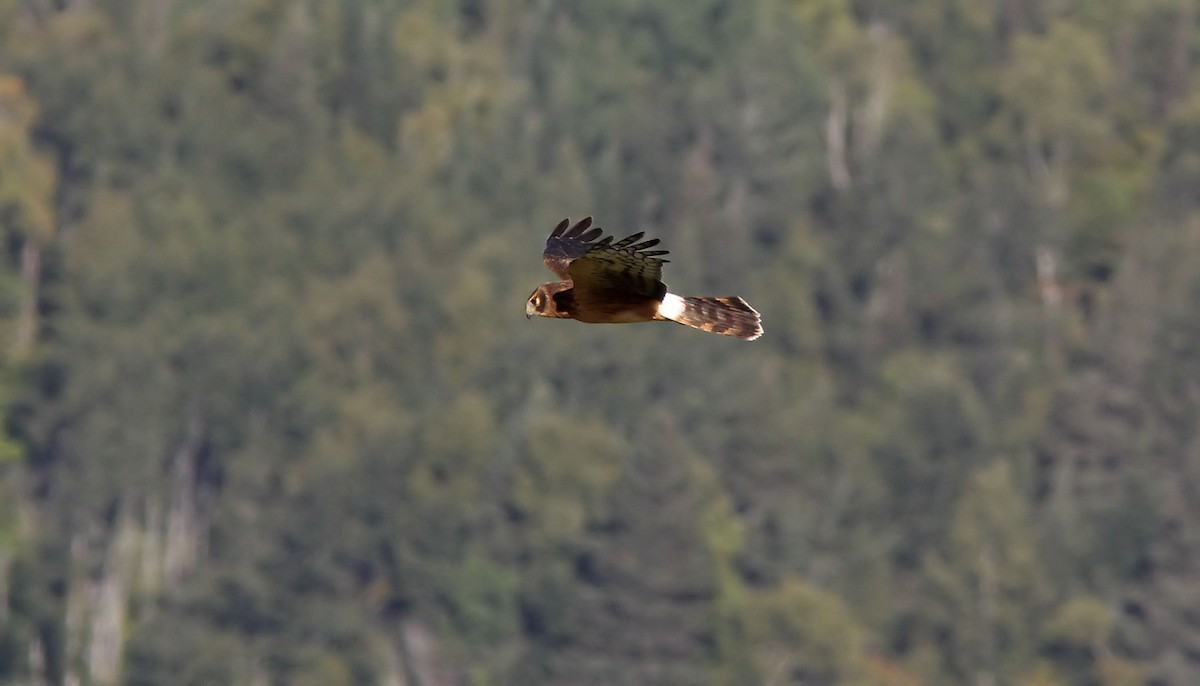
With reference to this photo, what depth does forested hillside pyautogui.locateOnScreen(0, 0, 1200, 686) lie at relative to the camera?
63156 mm

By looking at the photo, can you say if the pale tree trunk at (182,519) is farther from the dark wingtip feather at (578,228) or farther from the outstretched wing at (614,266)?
the outstretched wing at (614,266)

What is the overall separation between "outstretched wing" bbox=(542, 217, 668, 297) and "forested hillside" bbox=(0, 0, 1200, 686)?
155 feet

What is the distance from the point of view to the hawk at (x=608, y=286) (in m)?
13.4

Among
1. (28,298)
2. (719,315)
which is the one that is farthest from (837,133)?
(719,315)

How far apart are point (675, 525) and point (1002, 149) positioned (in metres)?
27.5

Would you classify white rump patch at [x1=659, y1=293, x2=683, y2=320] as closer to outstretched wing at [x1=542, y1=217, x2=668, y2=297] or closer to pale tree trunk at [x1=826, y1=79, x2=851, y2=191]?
outstretched wing at [x1=542, y1=217, x2=668, y2=297]

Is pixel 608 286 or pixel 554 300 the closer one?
pixel 608 286

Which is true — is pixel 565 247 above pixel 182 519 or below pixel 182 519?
below

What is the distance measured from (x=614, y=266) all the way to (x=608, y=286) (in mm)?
282

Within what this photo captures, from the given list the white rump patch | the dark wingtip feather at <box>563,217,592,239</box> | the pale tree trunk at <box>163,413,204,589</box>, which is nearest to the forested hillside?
the pale tree trunk at <box>163,413,204,589</box>

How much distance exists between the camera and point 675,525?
63438 millimetres

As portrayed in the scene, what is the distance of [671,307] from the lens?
48.9ft

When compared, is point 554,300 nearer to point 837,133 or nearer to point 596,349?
point 596,349

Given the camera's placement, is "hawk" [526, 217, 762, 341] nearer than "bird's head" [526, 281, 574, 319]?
Yes
